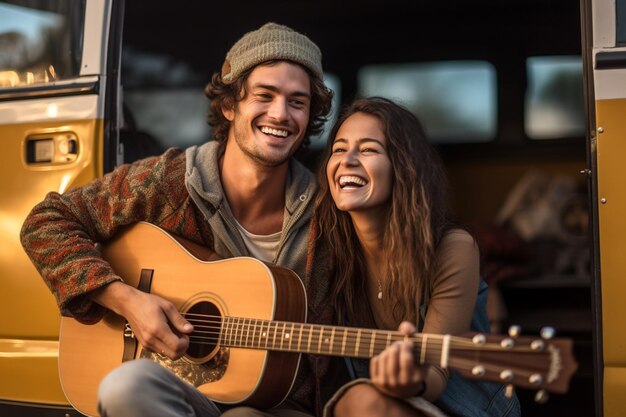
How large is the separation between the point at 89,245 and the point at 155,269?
9.4 inches

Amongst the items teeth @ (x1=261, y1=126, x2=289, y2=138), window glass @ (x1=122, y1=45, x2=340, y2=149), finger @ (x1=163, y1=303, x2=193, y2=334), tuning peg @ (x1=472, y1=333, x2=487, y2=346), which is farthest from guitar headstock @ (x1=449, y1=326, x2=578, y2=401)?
window glass @ (x1=122, y1=45, x2=340, y2=149)

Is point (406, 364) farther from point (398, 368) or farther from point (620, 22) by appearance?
point (620, 22)

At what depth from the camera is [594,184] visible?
279cm

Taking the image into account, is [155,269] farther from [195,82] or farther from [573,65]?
[573,65]

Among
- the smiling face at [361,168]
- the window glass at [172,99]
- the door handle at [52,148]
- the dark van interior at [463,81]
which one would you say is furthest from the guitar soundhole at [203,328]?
the window glass at [172,99]

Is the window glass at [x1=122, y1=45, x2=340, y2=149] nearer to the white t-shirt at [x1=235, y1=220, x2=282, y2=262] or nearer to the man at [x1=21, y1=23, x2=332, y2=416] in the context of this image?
the man at [x1=21, y1=23, x2=332, y2=416]

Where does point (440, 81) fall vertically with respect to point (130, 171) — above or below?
above

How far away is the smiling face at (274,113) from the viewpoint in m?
3.13

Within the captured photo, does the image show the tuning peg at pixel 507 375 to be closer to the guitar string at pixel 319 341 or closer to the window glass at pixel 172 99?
the guitar string at pixel 319 341

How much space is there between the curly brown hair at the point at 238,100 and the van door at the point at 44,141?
0.37m

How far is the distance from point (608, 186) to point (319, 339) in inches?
39.4

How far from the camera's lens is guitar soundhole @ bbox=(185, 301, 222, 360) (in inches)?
112

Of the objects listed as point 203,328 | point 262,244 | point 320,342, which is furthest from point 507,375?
point 262,244

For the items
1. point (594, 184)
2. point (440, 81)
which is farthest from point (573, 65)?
point (594, 184)
